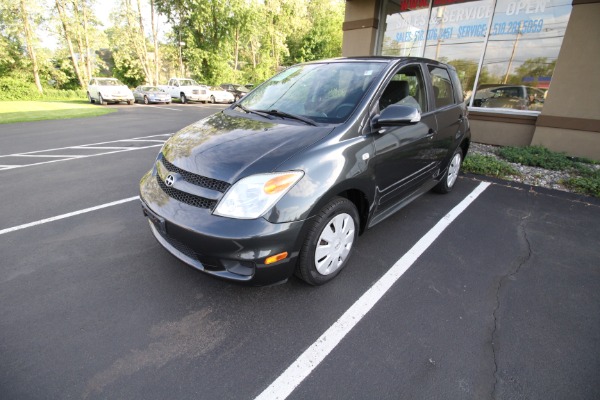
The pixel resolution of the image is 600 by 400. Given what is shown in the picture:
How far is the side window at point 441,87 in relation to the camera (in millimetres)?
3609

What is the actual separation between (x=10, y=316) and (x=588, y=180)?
280 inches

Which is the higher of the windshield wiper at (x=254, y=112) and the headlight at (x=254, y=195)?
the windshield wiper at (x=254, y=112)

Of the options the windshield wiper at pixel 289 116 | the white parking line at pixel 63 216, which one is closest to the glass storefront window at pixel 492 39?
the windshield wiper at pixel 289 116

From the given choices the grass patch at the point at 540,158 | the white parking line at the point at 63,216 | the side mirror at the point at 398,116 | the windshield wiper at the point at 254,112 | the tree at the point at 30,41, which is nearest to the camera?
the side mirror at the point at 398,116

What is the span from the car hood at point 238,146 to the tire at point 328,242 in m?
0.50

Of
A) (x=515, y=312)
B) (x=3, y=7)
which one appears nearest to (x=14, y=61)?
(x=3, y=7)

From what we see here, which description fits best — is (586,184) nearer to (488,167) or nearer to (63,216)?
(488,167)

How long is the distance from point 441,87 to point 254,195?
118 inches

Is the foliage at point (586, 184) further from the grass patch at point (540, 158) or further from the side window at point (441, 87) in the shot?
the side window at point (441, 87)

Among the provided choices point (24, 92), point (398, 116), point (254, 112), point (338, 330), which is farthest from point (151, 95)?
point (338, 330)

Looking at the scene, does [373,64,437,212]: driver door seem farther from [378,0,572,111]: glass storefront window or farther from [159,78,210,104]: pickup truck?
[159,78,210,104]: pickup truck

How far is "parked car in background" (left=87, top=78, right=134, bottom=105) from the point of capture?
19875 millimetres

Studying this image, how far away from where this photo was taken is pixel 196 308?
2264 mm

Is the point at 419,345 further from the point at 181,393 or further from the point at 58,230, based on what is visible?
the point at 58,230
